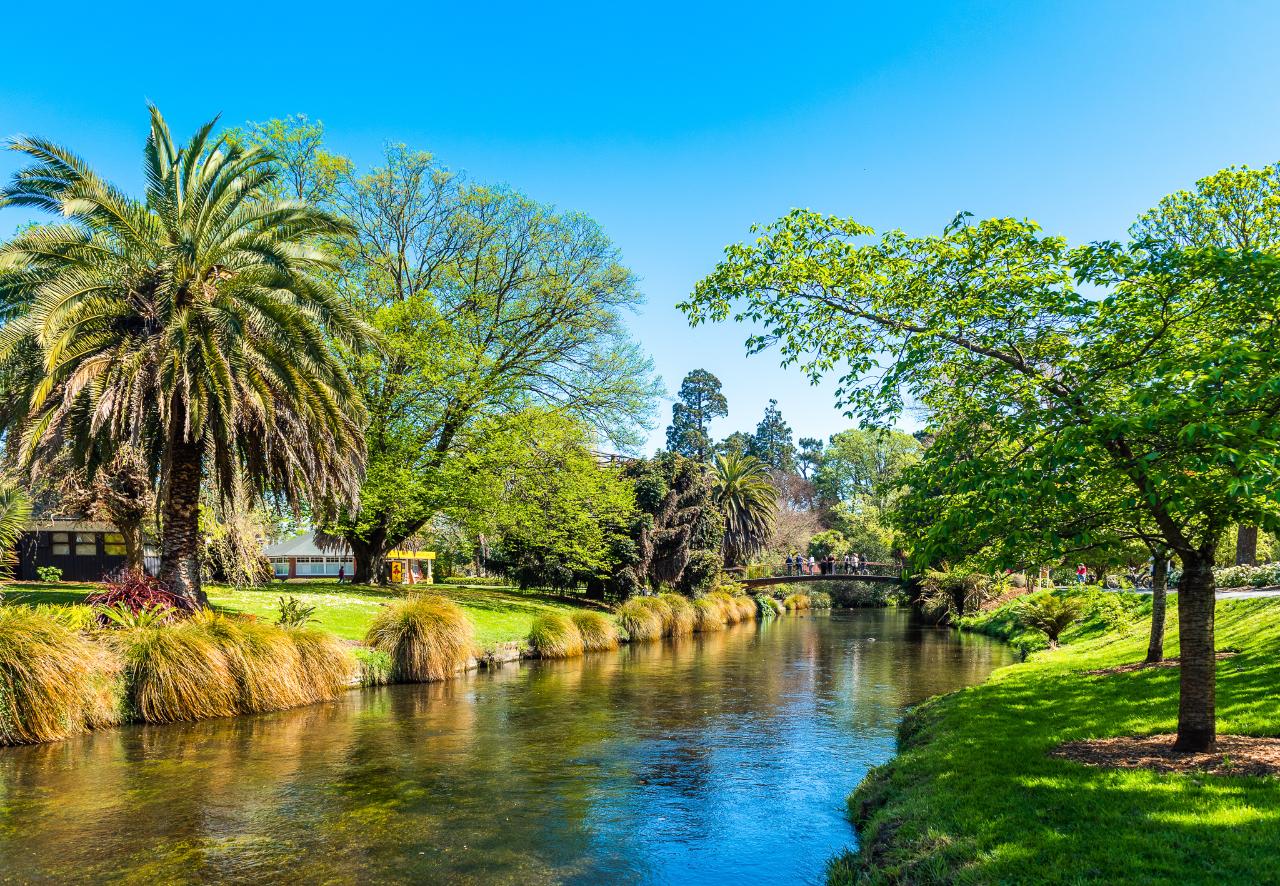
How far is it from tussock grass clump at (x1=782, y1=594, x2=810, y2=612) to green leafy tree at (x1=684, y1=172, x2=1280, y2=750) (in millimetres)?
57375

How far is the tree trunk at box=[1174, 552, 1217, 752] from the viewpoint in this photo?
362 inches

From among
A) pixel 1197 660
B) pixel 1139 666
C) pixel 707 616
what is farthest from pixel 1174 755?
pixel 707 616

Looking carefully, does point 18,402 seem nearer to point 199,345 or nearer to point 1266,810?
point 199,345

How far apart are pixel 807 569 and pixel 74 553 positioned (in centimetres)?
5516

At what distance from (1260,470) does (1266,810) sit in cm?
297

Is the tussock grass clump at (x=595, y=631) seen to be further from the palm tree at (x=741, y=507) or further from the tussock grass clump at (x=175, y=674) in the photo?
the palm tree at (x=741, y=507)

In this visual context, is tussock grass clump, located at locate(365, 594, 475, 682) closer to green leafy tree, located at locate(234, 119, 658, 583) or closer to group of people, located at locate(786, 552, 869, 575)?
green leafy tree, located at locate(234, 119, 658, 583)

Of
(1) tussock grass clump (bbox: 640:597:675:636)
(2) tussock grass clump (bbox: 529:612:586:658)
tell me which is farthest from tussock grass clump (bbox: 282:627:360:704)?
(1) tussock grass clump (bbox: 640:597:675:636)

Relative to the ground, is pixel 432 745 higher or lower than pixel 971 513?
lower

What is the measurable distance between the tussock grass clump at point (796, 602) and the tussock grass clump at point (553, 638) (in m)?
39.8

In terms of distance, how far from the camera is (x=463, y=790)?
38.8ft

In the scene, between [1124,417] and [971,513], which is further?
[971,513]

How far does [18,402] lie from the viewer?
19.0 meters

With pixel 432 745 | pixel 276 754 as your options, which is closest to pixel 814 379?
pixel 432 745
